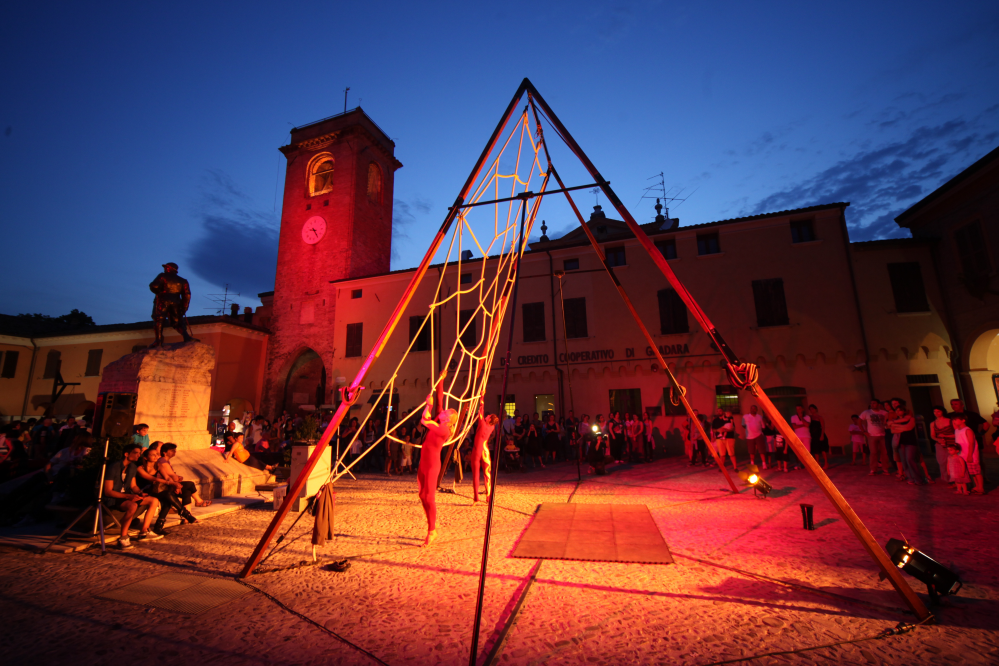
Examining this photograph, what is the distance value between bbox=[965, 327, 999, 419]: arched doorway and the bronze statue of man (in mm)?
24001

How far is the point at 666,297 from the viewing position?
19.3 metres

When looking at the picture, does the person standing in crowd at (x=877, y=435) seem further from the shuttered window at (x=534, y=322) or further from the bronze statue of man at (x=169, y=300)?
the bronze statue of man at (x=169, y=300)

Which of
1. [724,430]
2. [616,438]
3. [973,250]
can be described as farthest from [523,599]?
[973,250]

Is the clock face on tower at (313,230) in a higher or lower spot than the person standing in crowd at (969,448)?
higher

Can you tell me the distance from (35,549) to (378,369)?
17314 millimetres

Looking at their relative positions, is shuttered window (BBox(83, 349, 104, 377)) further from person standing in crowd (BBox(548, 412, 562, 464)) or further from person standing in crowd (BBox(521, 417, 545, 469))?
person standing in crowd (BBox(548, 412, 562, 464))

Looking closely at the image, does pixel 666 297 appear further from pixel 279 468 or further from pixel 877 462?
pixel 279 468

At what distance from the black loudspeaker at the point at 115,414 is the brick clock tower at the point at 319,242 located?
1636cm

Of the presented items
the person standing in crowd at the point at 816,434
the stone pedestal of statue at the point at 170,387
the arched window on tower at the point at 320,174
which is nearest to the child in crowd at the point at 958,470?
the person standing in crowd at the point at 816,434

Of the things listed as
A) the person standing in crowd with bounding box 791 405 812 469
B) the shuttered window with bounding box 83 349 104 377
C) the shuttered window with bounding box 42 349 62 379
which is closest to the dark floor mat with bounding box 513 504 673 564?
the person standing in crowd with bounding box 791 405 812 469

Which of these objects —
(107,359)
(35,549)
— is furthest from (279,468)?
(107,359)

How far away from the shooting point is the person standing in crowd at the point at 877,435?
1007cm

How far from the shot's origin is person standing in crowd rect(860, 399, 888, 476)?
33.0ft

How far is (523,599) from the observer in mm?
3957
